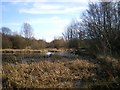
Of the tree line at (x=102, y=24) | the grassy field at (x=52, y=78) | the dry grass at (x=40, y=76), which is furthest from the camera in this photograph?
the tree line at (x=102, y=24)

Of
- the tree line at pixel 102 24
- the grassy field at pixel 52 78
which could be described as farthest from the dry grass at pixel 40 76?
the tree line at pixel 102 24

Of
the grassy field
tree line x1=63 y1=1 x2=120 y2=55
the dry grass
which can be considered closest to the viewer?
the grassy field

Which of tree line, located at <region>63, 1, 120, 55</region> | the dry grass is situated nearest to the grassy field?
the dry grass

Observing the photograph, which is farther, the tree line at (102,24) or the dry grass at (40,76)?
the tree line at (102,24)

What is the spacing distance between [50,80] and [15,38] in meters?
36.1

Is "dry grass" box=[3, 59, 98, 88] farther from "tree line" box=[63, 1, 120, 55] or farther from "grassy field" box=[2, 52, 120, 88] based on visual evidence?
"tree line" box=[63, 1, 120, 55]

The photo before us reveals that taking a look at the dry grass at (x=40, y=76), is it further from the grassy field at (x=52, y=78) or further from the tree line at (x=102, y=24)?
the tree line at (x=102, y=24)

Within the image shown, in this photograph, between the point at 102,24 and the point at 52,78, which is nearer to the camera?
the point at 52,78

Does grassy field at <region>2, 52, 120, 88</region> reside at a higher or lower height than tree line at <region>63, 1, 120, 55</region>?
lower

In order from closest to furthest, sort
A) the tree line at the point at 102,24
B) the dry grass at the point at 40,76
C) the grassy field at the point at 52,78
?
the grassy field at the point at 52,78 → the dry grass at the point at 40,76 → the tree line at the point at 102,24

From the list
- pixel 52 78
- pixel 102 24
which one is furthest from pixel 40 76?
pixel 102 24

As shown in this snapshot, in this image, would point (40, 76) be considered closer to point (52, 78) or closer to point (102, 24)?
point (52, 78)

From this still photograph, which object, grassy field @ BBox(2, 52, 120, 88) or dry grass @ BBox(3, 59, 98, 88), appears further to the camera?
dry grass @ BBox(3, 59, 98, 88)

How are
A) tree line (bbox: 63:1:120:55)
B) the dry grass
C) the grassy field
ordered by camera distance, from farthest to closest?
tree line (bbox: 63:1:120:55)
the dry grass
the grassy field
